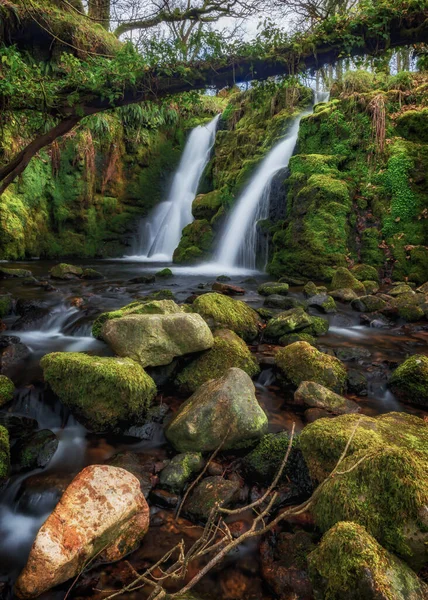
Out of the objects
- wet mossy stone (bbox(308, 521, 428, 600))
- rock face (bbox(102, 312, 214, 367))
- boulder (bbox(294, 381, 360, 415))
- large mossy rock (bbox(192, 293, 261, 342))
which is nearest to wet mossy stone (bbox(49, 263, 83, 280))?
large mossy rock (bbox(192, 293, 261, 342))

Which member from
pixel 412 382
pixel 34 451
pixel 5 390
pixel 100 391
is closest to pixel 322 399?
pixel 412 382

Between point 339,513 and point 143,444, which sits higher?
point 339,513

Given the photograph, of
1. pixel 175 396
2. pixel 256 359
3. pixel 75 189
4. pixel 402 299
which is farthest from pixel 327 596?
pixel 75 189

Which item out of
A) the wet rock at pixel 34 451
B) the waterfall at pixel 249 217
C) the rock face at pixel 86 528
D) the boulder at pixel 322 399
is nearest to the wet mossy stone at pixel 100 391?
the wet rock at pixel 34 451

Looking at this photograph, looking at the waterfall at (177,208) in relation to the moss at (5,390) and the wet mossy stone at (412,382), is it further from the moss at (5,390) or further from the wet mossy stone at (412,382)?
the wet mossy stone at (412,382)

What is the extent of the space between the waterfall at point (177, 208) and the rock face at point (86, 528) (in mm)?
13284

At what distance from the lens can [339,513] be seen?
2.11 meters

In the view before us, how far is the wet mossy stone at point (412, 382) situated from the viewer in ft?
13.1

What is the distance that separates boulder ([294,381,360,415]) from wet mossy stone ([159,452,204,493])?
1.42 m

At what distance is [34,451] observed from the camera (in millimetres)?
3074

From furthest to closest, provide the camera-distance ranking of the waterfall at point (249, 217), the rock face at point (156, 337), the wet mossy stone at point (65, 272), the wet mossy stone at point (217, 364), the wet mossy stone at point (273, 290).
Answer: the waterfall at point (249, 217) < the wet mossy stone at point (65, 272) < the wet mossy stone at point (273, 290) < the wet mossy stone at point (217, 364) < the rock face at point (156, 337)

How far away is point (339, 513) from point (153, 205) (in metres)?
18.2

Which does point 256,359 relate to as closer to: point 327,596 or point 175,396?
point 175,396

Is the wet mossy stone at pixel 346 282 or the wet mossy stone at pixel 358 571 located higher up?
the wet mossy stone at pixel 346 282
